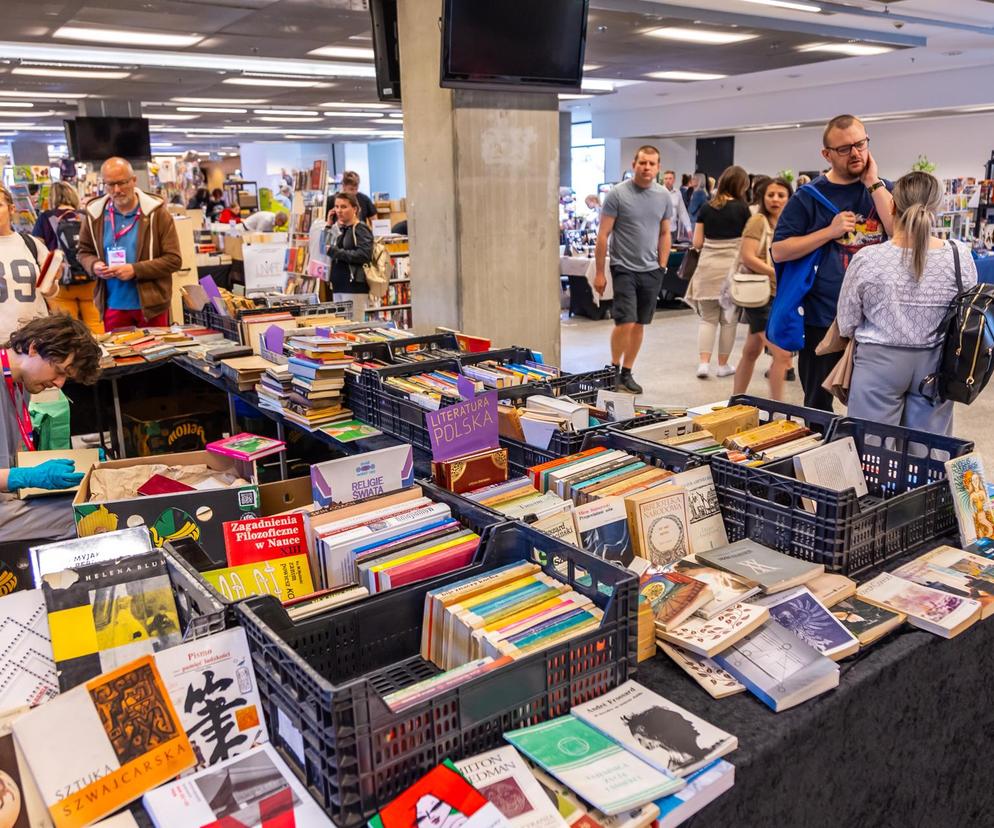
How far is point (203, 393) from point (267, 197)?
27.1ft

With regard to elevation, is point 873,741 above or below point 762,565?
below

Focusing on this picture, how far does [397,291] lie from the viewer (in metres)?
8.09

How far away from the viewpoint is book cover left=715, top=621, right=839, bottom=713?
1.42 metres

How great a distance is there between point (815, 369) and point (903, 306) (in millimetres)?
825

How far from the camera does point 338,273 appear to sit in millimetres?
6789

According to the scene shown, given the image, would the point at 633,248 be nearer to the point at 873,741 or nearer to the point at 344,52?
the point at 873,741

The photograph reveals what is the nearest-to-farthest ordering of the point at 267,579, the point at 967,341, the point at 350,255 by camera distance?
the point at 267,579 < the point at 967,341 < the point at 350,255

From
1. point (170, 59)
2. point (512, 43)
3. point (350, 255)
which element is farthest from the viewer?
point (170, 59)

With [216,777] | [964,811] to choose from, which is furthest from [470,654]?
[964,811]

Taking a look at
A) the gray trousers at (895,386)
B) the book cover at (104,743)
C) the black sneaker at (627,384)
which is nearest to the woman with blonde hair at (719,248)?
the black sneaker at (627,384)

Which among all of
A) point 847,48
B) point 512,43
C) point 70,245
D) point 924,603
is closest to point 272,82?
point 70,245

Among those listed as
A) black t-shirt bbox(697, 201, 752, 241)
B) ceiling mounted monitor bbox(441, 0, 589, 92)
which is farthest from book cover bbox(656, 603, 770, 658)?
black t-shirt bbox(697, 201, 752, 241)

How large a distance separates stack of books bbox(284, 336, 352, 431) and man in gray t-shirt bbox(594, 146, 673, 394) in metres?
3.15

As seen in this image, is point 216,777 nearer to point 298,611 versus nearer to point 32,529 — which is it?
point 298,611
